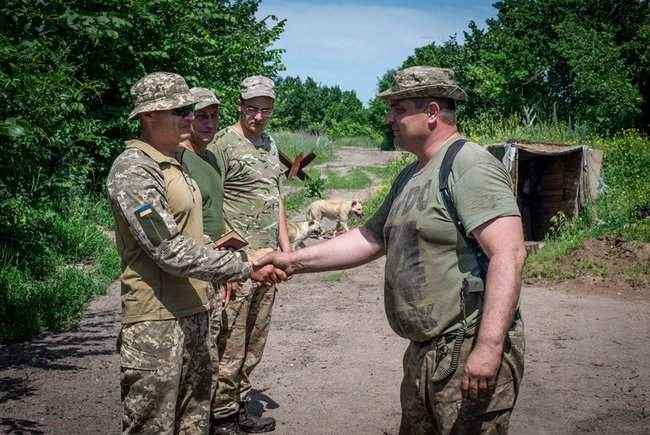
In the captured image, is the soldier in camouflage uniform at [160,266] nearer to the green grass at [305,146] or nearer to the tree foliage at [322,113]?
the green grass at [305,146]

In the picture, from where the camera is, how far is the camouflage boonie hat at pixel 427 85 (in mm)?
3000

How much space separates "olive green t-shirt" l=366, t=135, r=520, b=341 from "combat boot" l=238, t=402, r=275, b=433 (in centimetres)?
218

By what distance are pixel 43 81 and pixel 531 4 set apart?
38094mm

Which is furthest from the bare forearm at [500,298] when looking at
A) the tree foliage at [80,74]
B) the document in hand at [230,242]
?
the tree foliage at [80,74]

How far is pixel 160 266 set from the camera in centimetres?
313

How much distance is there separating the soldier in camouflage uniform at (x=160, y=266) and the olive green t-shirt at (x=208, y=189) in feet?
2.59

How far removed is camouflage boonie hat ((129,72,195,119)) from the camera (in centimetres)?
330

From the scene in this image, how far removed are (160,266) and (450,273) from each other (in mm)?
1286

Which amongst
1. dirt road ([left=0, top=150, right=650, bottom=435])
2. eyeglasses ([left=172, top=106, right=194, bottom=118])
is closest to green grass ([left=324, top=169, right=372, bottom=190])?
dirt road ([left=0, top=150, right=650, bottom=435])

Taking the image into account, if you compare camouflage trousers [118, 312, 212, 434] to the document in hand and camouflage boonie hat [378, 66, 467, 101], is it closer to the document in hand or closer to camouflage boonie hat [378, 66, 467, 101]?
the document in hand

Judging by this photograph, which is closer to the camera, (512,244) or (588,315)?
(512,244)

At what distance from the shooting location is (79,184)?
1280 cm

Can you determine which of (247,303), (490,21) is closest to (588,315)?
(247,303)

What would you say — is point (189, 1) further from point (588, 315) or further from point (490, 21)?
point (490, 21)
